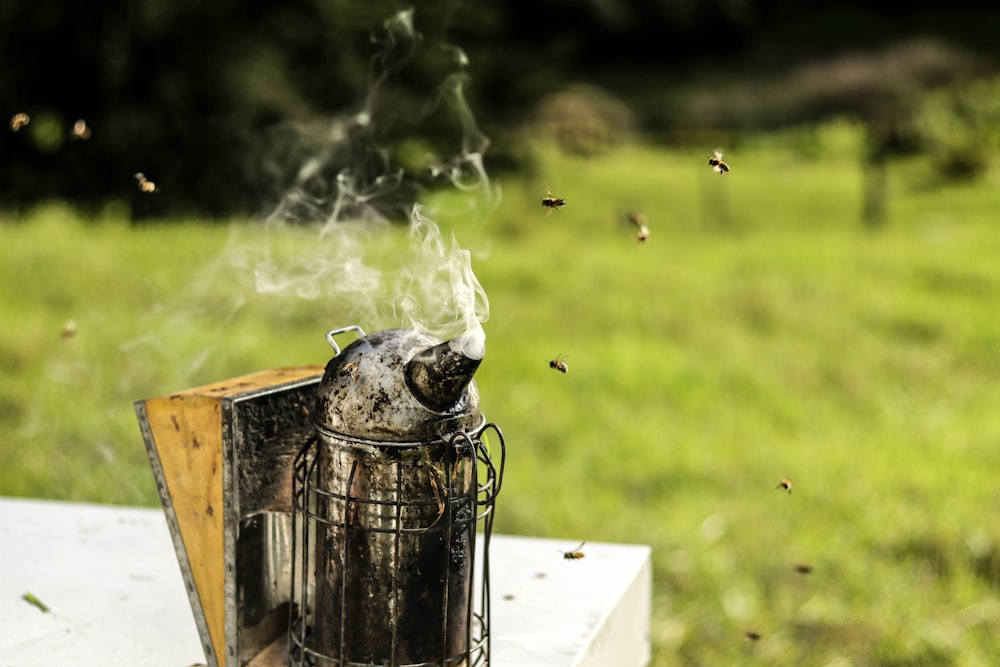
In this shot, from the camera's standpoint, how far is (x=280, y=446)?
2.45 meters

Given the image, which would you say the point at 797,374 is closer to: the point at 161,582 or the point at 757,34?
the point at 161,582

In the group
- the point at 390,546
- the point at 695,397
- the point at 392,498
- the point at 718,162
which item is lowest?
the point at 695,397

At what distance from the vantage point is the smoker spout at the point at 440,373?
2.08m

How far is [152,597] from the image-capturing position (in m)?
2.93

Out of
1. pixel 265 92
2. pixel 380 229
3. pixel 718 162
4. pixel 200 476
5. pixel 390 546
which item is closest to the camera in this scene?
pixel 390 546

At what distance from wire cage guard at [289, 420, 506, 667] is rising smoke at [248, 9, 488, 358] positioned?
0.99ft

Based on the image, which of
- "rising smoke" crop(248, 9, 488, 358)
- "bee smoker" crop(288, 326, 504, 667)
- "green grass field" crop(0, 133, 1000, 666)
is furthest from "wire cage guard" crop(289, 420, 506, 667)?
"green grass field" crop(0, 133, 1000, 666)

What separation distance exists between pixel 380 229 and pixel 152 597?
7.11 metres

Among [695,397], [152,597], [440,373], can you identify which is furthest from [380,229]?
[440,373]

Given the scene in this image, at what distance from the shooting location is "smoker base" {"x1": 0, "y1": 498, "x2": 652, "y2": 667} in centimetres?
261

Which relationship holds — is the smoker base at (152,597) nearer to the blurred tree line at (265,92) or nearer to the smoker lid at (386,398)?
the smoker lid at (386,398)

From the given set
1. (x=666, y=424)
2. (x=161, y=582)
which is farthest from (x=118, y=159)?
(x=161, y=582)

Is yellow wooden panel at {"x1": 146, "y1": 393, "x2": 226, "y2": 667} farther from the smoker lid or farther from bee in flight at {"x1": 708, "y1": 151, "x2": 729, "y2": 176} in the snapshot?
bee in flight at {"x1": 708, "y1": 151, "x2": 729, "y2": 176}

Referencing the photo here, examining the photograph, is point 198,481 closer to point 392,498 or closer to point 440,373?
point 392,498
